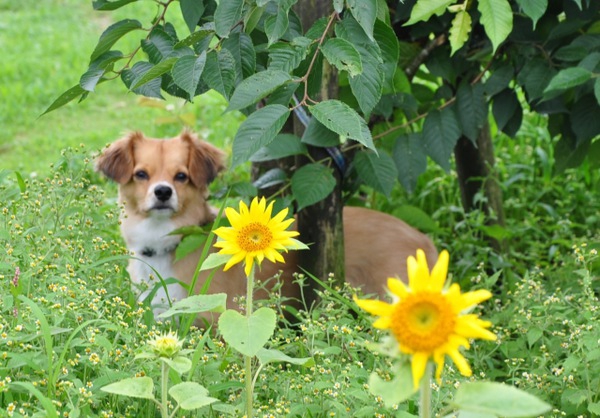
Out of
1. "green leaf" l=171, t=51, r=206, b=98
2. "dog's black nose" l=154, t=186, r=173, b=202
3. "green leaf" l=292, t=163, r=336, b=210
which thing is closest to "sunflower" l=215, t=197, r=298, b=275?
"green leaf" l=171, t=51, r=206, b=98

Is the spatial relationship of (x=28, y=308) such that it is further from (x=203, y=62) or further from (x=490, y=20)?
(x=490, y=20)

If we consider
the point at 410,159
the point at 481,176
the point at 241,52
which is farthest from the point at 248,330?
the point at 481,176

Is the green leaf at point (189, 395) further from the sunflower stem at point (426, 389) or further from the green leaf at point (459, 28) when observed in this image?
the green leaf at point (459, 28)

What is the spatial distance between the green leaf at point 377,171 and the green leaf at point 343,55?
973 mm

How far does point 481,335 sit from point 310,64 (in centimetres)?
110

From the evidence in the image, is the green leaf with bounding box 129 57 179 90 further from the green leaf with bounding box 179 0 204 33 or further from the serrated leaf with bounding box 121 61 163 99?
the green leaf with bounding box 179 0 204 33

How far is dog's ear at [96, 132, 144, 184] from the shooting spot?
3.81 meters

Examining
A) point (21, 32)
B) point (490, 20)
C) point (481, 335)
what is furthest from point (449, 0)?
point (21, 32)

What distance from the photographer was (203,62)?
222 cm

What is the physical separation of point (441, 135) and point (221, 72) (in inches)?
48.0

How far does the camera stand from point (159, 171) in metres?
3.80

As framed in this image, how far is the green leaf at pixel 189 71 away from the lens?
221 centimetres

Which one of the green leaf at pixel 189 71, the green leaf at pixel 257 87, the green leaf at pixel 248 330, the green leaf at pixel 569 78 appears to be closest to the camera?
the green leaf at pixel 248 330

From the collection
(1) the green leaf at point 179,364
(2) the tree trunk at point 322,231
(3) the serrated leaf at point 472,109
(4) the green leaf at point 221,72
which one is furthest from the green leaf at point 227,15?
(3) the serrated leaf at point 472,109
